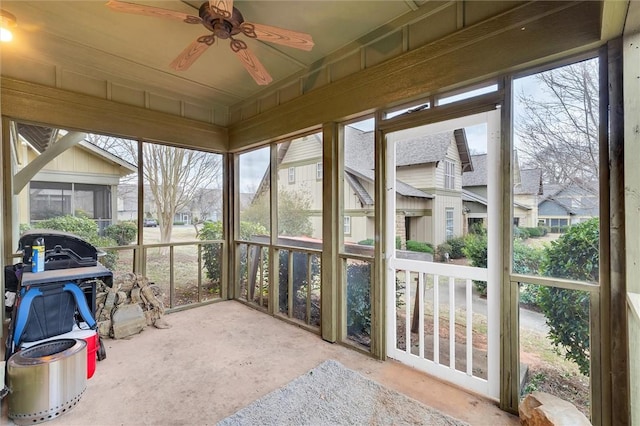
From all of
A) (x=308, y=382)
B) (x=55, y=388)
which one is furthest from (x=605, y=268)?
(x=55, y=388)

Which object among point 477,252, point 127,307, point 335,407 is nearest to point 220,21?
point 477,252

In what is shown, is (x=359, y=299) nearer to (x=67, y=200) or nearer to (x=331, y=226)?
(x=331, y=226)

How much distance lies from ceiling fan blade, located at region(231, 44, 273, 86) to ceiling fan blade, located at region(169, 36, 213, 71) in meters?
0.22

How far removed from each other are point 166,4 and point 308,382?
3.24 metres

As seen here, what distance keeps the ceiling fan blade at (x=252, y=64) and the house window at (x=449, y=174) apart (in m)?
1.76

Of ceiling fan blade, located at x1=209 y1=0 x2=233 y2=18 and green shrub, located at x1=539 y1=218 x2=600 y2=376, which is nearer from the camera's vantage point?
green shrub, located at x1=539 y1=218 x2=600 y2=376

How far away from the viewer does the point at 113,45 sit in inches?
112

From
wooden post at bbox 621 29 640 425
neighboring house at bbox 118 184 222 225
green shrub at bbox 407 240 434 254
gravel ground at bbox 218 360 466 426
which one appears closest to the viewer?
wooden post at bbox 621 29 640 425

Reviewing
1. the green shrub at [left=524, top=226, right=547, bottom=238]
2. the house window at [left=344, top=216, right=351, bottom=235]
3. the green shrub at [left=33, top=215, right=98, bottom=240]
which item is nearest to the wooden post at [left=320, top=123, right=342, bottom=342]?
the house window at [left=344, top=216, right=351, bottom=235]

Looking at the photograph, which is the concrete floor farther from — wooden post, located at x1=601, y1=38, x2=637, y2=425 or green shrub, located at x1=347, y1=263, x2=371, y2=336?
wooden post, located at x1=601, y1=38, x2=637, y2=425

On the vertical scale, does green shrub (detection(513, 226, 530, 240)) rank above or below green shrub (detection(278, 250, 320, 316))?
above

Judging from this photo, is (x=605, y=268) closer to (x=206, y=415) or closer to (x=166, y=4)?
(x=206, y=415)

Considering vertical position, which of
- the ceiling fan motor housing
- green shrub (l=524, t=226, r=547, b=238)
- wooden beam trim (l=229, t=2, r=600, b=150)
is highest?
the ceiling fan motor housing

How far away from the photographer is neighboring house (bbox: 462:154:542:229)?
1997mm
